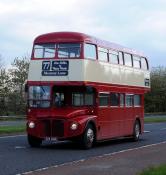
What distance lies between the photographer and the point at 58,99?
71.4ft

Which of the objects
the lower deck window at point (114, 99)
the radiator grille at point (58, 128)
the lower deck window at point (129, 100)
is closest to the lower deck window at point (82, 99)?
the radiator grille at point (58, 128)

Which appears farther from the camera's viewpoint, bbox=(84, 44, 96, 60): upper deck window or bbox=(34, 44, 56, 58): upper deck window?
bbox=(34, 44, 56, 58): upper deck window

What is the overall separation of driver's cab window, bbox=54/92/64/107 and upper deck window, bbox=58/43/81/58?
1421 mm

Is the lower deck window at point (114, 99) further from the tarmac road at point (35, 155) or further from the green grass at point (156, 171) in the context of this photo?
the green grass at point (156, 171)

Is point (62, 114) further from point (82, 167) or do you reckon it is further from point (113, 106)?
point (82, 167)

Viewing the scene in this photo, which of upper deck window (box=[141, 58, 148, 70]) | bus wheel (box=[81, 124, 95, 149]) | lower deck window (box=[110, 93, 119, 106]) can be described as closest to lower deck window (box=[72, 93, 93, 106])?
bus wheel (box=[81, 124, 95, 149])

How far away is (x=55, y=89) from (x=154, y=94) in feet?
240

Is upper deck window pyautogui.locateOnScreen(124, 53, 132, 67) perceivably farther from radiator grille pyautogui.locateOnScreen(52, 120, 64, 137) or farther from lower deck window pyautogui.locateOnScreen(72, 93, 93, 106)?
radiator grille pyautogui.locateOnScreen(52, 120, 64, 137)

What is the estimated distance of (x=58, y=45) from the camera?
2173 centimetres

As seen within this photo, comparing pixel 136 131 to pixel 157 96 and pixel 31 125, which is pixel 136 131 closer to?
pixel 31 125

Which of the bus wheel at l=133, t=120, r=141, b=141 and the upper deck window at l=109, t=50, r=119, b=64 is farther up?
the upper deck window at l=109, t=50, r=119, b=64

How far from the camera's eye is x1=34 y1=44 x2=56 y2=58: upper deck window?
2173 centimetres

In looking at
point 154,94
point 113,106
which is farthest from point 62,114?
point 154,94

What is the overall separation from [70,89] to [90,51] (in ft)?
Answer: 5.18
